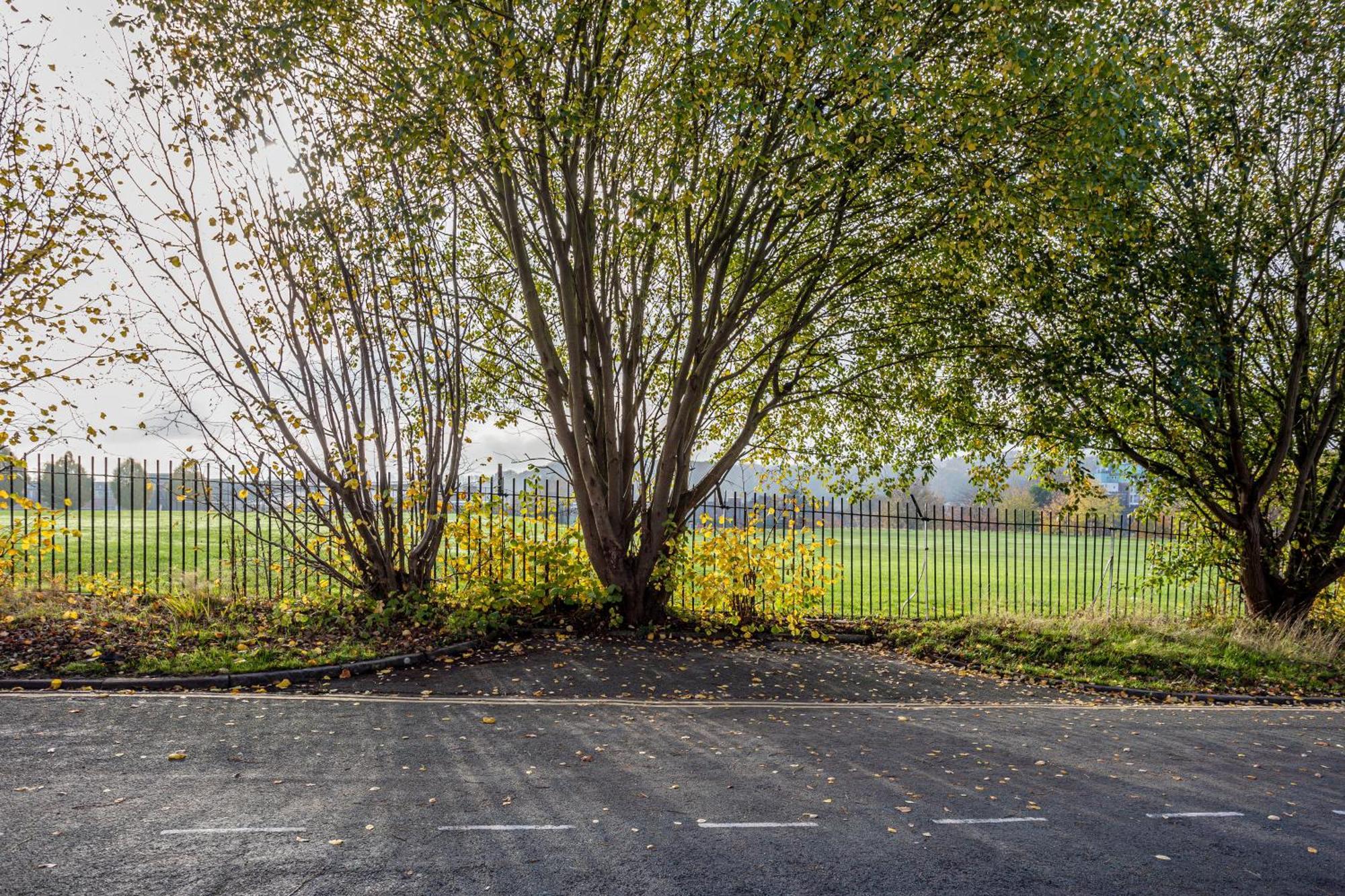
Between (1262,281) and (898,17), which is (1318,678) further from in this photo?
(898,17)

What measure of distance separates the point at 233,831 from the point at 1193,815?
5663 mm

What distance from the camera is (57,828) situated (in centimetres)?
469

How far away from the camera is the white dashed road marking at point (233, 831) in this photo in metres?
4.68

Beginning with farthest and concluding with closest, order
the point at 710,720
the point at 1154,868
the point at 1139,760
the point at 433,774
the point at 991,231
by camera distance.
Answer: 1. the point at 991,231
2. the point at 710,720
3. the point at 1139,760
4. the point at 433,774
5. the point at 1154,868

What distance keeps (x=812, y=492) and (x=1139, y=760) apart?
314 inches

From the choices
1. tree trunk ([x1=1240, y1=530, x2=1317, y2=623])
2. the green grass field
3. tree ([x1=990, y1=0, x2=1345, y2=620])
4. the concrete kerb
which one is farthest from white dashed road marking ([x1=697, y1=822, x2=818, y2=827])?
tree trunk ([x1=1240, y1=530, x2=1317, y2=623])

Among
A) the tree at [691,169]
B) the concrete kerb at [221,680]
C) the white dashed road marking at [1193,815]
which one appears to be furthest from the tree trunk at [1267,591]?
the concrete kerb at [221,680]

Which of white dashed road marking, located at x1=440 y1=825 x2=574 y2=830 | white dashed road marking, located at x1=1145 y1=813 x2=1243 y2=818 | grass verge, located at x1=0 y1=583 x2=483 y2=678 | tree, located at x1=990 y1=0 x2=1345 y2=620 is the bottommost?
white dashed road marking, located at x1=1145 y1=813 x2=1243 y2=818

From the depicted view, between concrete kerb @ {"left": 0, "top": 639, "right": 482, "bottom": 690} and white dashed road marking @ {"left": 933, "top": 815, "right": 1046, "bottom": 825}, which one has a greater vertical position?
concrete kerb @ {"left": 0, "top": 639, "right": 482, "bottom": 690}

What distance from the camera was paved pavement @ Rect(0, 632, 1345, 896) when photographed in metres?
4.38

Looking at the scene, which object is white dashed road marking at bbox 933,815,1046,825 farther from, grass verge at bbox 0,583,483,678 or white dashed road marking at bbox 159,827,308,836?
grass verge at bbox 0,583,483,678

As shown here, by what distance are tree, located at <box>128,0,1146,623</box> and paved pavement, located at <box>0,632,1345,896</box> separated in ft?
13.6

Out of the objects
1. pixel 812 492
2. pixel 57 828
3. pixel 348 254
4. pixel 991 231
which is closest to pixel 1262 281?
pixel 991 231

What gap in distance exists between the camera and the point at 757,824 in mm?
5086
